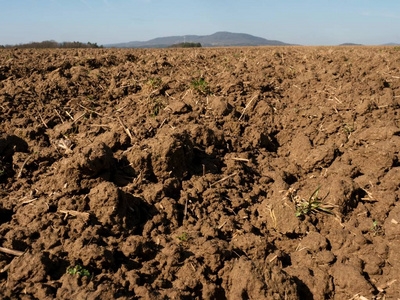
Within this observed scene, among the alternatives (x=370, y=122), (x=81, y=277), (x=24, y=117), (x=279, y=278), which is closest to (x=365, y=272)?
(x=279, y=278)

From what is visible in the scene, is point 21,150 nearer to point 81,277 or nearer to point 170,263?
point 81,277

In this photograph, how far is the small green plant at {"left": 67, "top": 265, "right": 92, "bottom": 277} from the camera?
1863mm

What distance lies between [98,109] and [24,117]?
0.92m

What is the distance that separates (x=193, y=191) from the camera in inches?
109

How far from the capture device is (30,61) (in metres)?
5.79

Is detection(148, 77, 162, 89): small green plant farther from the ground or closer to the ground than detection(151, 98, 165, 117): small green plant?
farther from the ground

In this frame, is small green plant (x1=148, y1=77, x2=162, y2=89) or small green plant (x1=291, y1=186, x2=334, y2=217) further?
small green plant (x1=148, y1=77, x2=162, y2=89)

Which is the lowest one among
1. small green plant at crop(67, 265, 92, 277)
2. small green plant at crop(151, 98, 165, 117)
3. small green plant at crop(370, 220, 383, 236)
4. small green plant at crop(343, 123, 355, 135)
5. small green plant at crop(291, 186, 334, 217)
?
small green plant at crop(370, 220, 383, 236)

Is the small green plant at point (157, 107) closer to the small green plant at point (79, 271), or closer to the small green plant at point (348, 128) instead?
the small green plant at point (79, 271)

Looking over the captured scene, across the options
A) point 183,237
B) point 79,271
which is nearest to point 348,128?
point 183,237

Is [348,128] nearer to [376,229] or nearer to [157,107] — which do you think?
[376,229]

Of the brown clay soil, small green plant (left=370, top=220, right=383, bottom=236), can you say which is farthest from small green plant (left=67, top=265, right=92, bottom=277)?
small green plant (left=370, top=220, right=383, bottom=236)

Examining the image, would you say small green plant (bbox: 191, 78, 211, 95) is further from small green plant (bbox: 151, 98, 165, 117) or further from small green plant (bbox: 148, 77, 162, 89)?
small green plant (bbox: 151, 98, 165, 117)

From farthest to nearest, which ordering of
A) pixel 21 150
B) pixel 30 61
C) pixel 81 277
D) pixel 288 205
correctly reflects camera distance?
1. pixel 30 61
2. pixel 21 150
3. pixel 288 205
4. pixel 81 277
